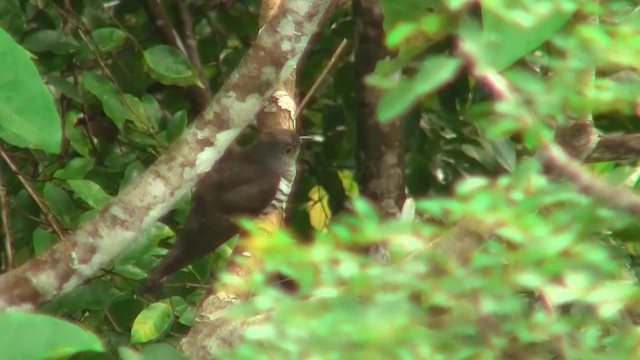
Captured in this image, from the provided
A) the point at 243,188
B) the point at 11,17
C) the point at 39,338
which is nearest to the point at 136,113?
the point at 11,17

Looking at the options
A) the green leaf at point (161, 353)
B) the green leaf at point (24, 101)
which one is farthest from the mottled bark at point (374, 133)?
the green leaf at point (24, 101)

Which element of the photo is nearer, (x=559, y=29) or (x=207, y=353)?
(x=559, y=29)

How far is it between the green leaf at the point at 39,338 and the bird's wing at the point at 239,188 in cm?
170

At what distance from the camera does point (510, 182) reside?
0.82 m

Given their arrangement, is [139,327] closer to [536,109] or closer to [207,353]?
[207,353]

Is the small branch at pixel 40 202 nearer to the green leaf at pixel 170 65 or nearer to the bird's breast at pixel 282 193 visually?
the green leaf at pixel 170 65

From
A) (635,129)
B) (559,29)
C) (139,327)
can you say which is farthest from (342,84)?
(559,29)

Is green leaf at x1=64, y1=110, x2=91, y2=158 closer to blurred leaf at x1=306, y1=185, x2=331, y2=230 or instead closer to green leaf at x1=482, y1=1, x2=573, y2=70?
blurred leaf at x1=306, y1=185, x2=331, y2=230

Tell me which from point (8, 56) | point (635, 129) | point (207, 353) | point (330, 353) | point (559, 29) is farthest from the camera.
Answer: point (635, 129)

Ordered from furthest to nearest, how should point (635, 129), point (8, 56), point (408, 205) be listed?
1. point (635, 129)
2. point (408, 205)
3. point (8, 56)

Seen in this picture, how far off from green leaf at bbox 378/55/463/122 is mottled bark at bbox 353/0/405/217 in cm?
169

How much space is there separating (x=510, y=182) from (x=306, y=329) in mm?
179

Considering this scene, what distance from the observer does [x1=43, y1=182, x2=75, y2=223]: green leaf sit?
217 centimetres

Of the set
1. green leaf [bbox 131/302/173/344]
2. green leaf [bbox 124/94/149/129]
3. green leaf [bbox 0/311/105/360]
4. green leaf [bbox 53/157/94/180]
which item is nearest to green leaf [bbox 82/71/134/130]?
green leaf [bbox 124/94/149/129]
